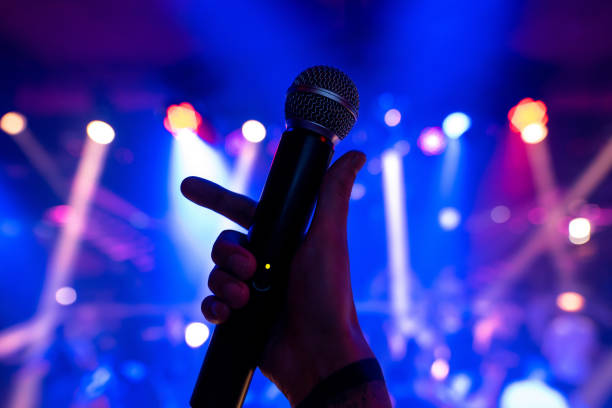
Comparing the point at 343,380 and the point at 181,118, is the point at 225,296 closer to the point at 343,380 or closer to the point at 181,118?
the point at 343,380

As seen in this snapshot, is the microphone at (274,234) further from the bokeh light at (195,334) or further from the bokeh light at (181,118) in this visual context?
the bokeh light at (195,334)

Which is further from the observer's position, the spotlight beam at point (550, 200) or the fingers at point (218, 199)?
the spotlight beam at point (550, 200)

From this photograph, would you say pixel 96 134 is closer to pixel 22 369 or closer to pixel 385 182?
pixel 22 369

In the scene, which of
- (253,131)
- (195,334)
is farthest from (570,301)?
(195,334)

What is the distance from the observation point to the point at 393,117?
5.86 m

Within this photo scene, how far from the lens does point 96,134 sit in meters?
5.49

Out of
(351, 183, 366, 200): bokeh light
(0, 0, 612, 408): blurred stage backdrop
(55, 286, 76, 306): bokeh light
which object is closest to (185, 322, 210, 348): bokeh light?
(0, 0, 612, 408): blurred stage backdrop

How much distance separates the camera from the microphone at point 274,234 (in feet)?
2.56

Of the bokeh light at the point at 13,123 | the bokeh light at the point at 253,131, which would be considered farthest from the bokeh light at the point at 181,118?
the bokeh light at the point at 13,123

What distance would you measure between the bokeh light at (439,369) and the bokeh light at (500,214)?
347cm

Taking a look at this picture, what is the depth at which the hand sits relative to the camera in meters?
0.85

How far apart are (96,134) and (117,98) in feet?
3.57

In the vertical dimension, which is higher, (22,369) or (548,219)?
(548,219)

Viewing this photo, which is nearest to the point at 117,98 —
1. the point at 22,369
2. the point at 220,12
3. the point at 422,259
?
the point at 220,12
